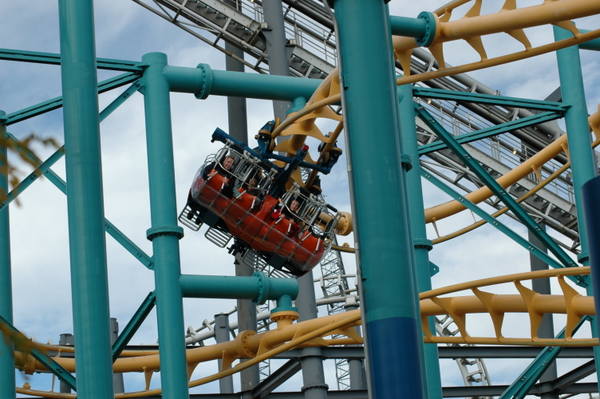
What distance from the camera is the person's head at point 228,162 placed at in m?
11.7

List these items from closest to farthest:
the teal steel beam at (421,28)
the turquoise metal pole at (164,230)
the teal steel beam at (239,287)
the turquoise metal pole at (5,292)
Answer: the teal steel beam at (421,28), the turquoise metal pole at (164,230), the turquoise metal pole at (5,292), the teal steel beam at (239,287)

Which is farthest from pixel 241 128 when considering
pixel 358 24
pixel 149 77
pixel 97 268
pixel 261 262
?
pixel 358 24

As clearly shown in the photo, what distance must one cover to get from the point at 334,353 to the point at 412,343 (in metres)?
7.17

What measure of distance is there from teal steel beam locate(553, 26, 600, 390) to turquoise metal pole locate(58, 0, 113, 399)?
4.89 m

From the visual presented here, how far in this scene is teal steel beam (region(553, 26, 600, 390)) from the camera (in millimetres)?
11297

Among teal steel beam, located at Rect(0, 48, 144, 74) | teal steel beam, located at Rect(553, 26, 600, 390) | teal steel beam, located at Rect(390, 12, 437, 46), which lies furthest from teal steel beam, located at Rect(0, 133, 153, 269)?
teal steel beam, located at Rect(553, 26, 600, 390)

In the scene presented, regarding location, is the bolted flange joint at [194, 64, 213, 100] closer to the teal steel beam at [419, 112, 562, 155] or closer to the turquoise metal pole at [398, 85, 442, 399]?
the turquoise metal pole at [398, 85, 442, 399]

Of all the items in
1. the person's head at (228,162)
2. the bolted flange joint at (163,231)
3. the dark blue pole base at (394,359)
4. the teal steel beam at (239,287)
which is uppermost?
the person's head at (228,162)

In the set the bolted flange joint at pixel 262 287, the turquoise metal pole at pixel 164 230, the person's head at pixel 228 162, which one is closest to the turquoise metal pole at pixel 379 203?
the turquoise metal pole at pixel 164 230

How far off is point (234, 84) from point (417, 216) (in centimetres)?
208

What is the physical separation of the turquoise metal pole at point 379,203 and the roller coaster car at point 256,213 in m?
5.52

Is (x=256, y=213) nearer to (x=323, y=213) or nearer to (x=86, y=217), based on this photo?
(x=323, y=213)

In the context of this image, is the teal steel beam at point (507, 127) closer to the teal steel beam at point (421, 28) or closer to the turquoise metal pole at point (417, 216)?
the turquoise metal pole at point (417, 216)

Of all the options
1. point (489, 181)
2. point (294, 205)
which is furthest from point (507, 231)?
point (294, 205)
